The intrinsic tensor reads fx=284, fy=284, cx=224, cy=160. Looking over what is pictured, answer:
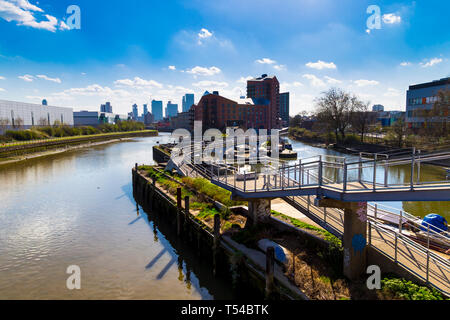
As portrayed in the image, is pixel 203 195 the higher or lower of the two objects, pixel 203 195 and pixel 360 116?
the lower

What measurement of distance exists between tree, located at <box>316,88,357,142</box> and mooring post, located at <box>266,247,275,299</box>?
6471 centimetres

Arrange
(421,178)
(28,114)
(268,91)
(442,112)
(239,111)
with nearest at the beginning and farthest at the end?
(421,178) → (442,112) → (239,111) → (268,91) → (28,114)

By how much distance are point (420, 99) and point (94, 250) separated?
204 feet

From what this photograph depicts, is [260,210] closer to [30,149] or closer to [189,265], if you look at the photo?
[189,265]

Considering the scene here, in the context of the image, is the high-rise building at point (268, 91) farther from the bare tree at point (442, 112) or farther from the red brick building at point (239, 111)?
the bare tree at point (442, 112)

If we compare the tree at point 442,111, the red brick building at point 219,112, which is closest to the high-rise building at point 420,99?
the tree at point 442,111

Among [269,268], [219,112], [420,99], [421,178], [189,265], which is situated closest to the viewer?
[269,268]

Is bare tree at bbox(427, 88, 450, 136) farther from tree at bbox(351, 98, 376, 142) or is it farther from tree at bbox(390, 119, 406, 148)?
tree at bbox(351, 98, 376, 142)

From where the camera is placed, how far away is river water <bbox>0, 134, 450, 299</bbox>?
479 inches

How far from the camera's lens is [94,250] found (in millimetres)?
15672

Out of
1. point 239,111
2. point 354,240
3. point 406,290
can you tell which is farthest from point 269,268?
point 239,111

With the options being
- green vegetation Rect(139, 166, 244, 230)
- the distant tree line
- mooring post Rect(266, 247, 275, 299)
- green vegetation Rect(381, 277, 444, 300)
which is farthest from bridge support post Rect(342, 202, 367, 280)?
the distant tree line

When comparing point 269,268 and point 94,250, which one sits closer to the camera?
point 269,268

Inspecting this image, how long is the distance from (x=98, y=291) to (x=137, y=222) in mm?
8564
